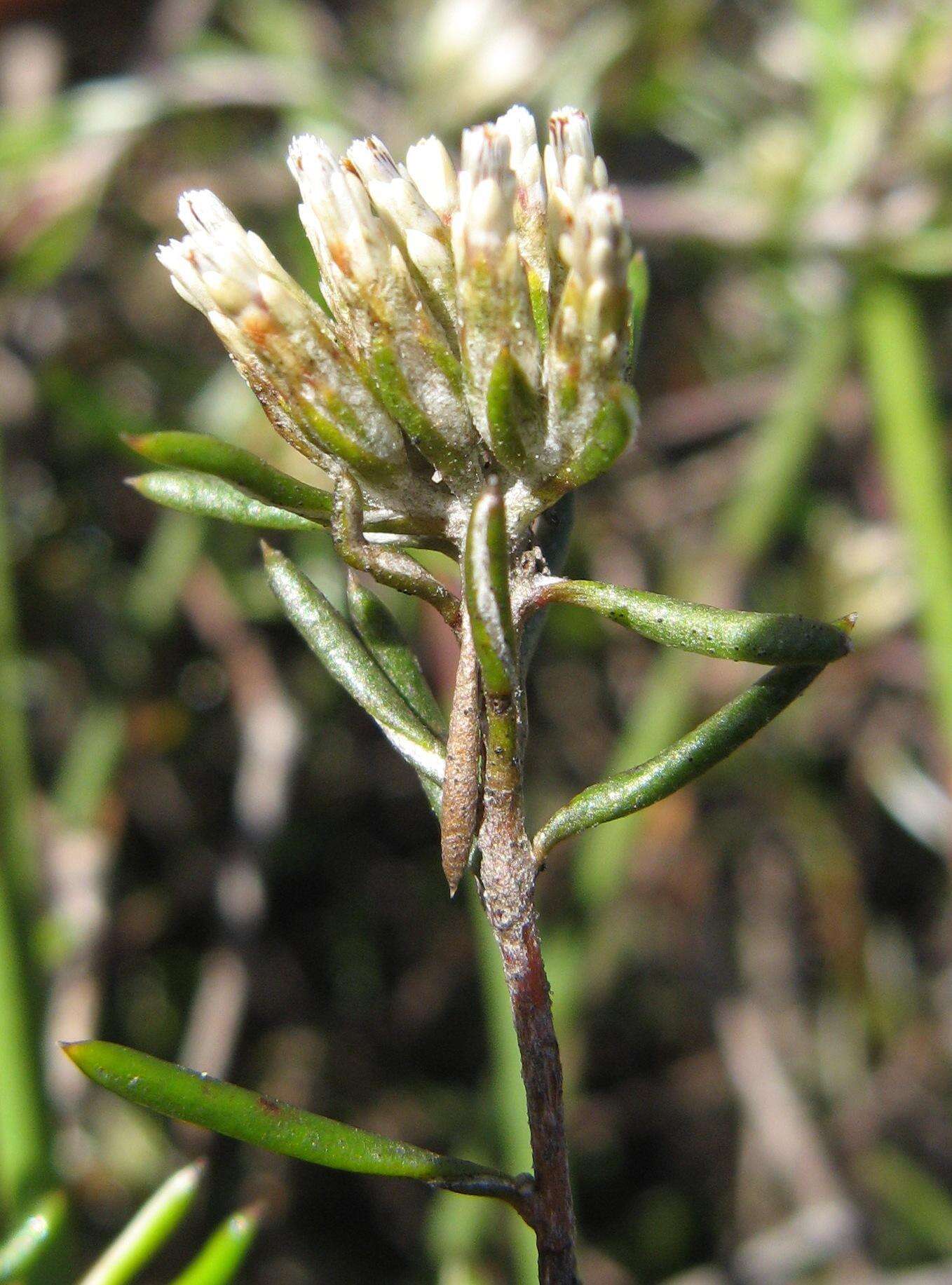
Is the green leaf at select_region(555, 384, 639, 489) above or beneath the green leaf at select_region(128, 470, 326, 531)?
above

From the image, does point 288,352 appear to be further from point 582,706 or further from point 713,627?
point 582,706

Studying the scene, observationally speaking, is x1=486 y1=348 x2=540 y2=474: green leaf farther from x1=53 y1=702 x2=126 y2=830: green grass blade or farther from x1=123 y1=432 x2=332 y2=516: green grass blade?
x1=53 y1=702 x2=126 y2=830: green grass blade

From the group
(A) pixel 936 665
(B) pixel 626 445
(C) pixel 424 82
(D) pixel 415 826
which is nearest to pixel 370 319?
(B) pixel 626 445

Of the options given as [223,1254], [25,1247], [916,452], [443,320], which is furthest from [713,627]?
[916,452]

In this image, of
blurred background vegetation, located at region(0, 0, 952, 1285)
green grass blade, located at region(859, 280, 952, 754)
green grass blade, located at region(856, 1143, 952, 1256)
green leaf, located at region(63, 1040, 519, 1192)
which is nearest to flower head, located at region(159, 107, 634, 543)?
green leaf, located at region(63, 1040, 519, 1192)

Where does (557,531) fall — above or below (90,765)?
below
